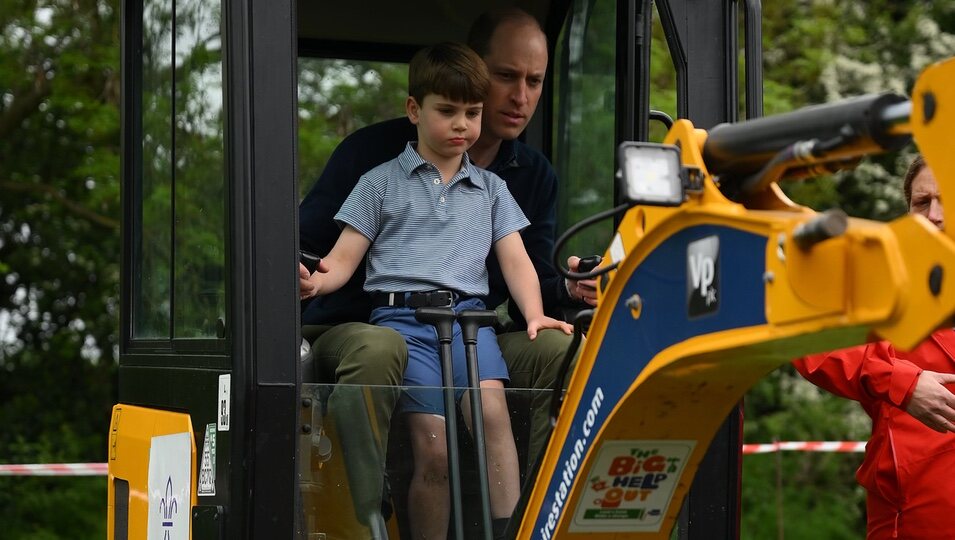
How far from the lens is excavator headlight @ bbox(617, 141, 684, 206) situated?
2193mm

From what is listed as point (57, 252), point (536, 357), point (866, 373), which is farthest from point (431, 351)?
point (57, 252)

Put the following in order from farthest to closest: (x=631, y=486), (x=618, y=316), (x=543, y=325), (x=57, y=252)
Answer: (x=57, y=252) → (x=543, y=325) → (x=631, y=486) → (x=618, y=316)

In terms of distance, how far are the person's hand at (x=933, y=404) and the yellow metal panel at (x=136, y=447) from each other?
5.33 feet

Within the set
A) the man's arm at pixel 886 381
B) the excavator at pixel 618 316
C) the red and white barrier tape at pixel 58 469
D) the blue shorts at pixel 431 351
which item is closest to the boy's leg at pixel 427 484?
the excavator at pixel 618 316

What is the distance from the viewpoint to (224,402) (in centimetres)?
298

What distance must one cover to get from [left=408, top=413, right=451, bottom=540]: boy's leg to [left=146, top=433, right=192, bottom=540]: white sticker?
0.50 m

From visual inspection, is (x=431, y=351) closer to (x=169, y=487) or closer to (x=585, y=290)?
(x=585, y=290)

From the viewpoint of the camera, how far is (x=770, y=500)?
1045cm

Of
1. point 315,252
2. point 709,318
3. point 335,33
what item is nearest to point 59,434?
point 335,33

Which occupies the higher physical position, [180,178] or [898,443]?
[180,178]

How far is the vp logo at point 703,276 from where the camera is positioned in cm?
220

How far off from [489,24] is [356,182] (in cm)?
63

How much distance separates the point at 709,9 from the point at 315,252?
1187mm

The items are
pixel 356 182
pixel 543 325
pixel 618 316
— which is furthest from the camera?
pixel 356 182
